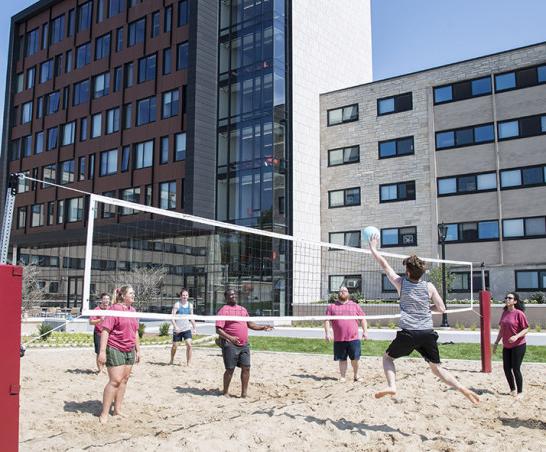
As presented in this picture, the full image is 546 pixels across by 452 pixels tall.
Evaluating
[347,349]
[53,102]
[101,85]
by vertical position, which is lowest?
[347,349]

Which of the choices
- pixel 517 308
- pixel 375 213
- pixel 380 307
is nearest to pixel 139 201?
pixel 375 213

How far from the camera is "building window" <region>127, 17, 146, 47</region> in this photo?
39.8 meters

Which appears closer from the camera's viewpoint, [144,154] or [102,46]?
[144,154]

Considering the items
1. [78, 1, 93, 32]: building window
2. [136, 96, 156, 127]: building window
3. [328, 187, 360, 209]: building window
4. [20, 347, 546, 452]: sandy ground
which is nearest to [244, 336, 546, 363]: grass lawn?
[20, 347, 546, 452]: sandy ground

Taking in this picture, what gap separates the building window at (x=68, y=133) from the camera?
43250 millimetres

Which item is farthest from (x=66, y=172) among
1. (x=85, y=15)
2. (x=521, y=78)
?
(x=521, y=78)

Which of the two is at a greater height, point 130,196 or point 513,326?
point 130,196

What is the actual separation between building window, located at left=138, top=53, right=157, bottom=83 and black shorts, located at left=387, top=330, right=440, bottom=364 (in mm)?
35304

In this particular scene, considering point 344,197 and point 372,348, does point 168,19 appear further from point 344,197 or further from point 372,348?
point 372,348

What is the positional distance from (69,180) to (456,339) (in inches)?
1249

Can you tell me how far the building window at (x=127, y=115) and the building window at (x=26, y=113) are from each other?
11.7m

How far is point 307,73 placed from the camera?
1453 inches

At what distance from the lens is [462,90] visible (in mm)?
32844

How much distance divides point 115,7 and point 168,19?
6019mm
